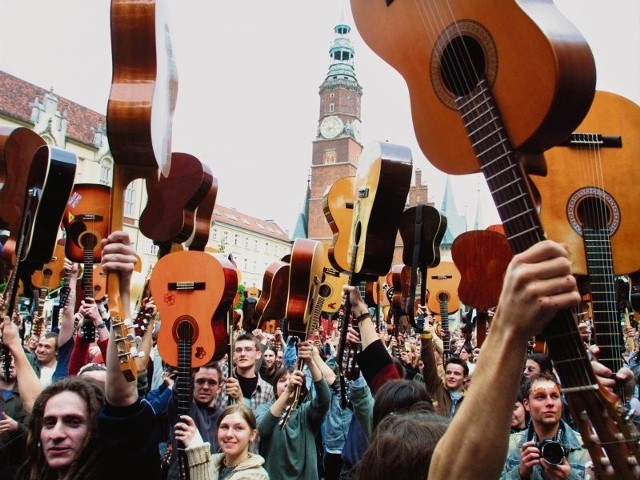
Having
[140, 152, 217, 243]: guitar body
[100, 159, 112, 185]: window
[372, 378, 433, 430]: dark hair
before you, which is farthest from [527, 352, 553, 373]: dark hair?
[100, 159, 112, 185]: window

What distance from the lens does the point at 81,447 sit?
259cm

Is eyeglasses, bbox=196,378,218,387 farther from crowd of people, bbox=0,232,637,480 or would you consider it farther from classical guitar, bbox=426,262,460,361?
classical guitar, bbox=426,262,460,361

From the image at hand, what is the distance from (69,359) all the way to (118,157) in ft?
14.3

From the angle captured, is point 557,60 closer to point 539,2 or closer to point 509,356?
point 539,2

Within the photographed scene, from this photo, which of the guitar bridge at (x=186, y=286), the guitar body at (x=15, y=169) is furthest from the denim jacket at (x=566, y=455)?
the guitar body at (x=15, y=169)

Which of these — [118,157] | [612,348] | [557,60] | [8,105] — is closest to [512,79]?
[557,60]

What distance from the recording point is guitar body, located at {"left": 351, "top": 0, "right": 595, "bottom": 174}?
1.43 m

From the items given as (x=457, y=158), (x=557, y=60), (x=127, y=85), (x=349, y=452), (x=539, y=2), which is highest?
(x=127, y=85)

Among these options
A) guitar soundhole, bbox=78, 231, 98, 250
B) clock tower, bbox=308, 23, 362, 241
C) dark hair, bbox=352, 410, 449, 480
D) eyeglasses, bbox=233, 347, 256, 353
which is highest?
clock tower, bbox=308, 23, 362, 241

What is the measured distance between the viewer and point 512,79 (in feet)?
4.97

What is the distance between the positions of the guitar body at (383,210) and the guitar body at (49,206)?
2.12m

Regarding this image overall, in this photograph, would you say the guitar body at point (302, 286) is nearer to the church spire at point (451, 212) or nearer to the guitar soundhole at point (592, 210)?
the guitar soundhole at point (592, 210)

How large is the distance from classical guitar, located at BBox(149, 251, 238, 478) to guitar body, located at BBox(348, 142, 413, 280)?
1.72 m

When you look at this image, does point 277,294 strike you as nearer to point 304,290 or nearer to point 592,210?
point 304,290
